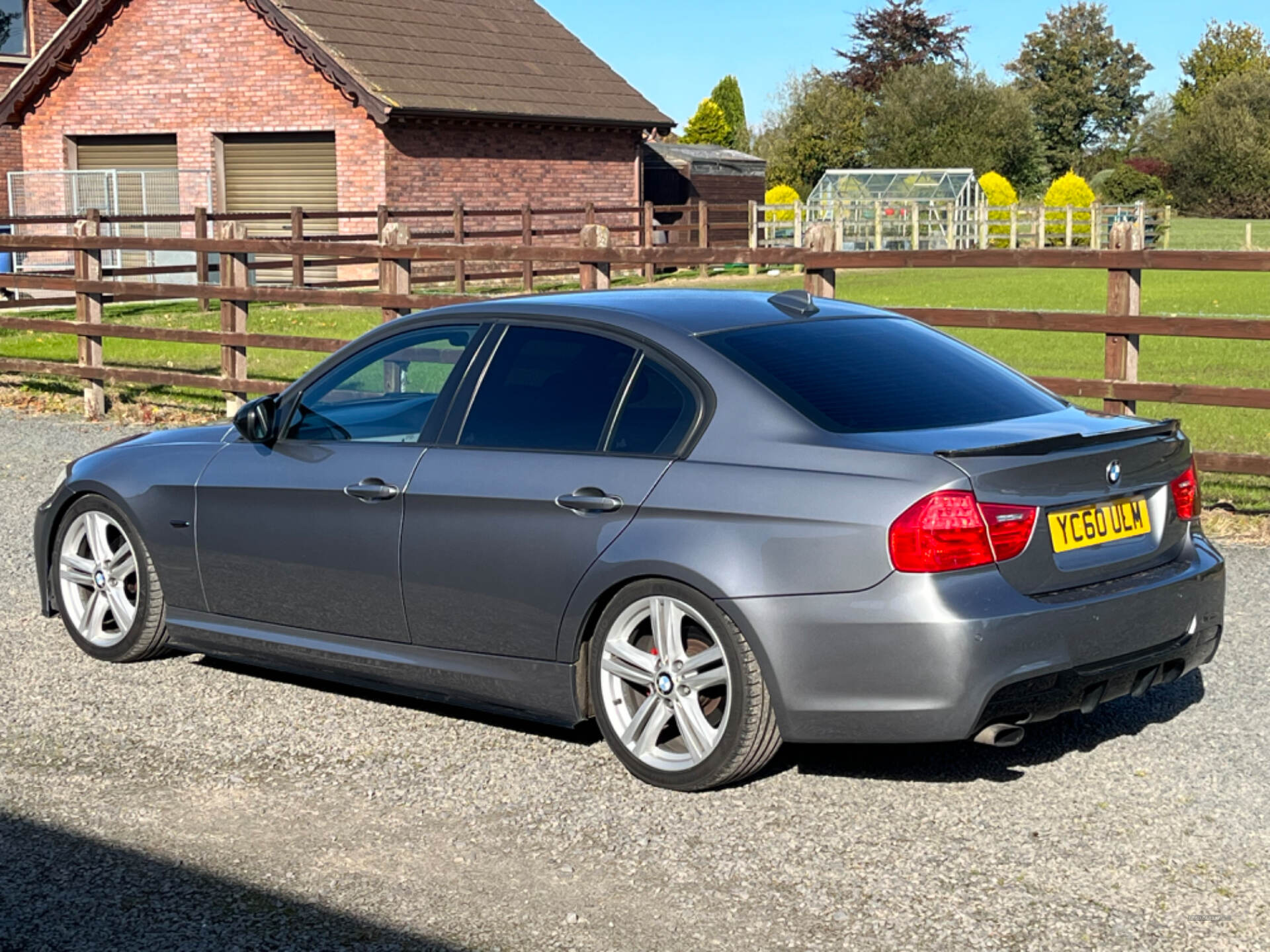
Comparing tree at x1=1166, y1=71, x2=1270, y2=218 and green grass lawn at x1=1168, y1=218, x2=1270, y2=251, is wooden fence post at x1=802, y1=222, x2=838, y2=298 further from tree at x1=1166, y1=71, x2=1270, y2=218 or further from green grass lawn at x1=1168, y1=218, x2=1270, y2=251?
tree at x1=1166, y1=71, x2=1270, y2=218

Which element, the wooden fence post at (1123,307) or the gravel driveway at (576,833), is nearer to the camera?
the gravel driveway at (576,833)

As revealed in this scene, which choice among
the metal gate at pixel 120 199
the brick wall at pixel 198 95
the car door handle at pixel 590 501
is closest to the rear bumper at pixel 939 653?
the car door handle at pixel 590 501

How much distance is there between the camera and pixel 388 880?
4.37 m

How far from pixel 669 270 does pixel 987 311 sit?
95.4 feet

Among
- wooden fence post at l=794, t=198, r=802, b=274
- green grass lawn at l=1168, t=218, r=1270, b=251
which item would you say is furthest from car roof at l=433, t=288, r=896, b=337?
green grass lawn at l=1168, t=218, r=1270, b=251

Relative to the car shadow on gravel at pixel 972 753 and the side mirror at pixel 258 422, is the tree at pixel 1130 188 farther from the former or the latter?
the side mirror at pixel 258 422

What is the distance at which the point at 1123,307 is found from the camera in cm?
930

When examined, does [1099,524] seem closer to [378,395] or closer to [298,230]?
[378,395]

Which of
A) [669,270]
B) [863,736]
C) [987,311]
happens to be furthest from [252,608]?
[669,270]

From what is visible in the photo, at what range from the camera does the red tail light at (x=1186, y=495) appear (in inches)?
206

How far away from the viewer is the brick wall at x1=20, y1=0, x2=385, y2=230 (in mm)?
32406

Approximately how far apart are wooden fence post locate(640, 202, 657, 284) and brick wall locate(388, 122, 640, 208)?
2.09 meters

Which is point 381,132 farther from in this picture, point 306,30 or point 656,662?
point 656,662

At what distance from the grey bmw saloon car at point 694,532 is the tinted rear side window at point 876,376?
0.6 inches
